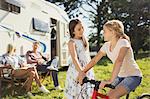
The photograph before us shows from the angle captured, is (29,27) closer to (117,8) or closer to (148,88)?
(148,88)

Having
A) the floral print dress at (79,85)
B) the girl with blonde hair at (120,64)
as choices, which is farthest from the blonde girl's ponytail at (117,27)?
the floral print dress at (79,85)

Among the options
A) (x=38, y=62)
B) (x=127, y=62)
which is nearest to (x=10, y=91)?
(x=38, y=62)

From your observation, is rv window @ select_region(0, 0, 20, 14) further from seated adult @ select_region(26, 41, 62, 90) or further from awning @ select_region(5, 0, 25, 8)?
seated adult @ select_region(26, 41, 62, 90)

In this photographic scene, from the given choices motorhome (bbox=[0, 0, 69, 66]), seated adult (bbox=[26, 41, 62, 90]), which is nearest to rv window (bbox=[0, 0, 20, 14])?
motorhome (bbox=[0, 0, 69, 66])

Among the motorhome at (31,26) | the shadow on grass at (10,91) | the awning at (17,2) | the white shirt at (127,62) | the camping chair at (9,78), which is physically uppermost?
the awning at (17,2)

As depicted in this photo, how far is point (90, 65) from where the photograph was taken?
3027 millimetres

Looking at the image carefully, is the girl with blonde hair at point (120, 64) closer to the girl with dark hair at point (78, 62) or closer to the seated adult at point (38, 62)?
the girl with dark hair at point (78, 62)

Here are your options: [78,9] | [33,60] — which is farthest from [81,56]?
[78,9]

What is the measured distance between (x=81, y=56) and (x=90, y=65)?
2.03 ft

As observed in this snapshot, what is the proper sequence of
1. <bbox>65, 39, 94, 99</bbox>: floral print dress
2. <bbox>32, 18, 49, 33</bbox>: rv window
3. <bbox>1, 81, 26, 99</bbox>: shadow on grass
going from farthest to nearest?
<bbox>32, 18, 49, 33</bbox>: rv window < <bbox>1, 81, 26, 99</bbox>: shadow on grass < <bbox>65, 39, 94, 99</bbox>: floral print dress

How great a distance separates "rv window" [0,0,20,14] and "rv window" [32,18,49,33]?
0.87 meters

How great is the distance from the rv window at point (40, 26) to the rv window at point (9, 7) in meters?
0.87

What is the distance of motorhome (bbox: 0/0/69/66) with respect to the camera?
268 inches

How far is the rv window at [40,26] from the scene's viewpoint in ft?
26.4
